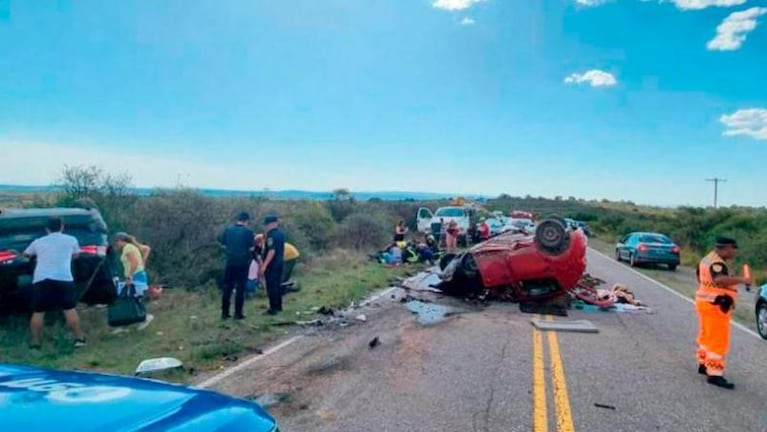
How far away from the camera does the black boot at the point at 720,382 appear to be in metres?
6.30

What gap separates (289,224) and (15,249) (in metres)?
11.9

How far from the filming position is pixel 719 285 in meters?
6.46

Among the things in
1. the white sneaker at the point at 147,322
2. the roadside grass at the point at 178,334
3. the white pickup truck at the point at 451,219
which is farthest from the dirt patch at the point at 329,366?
the white pickup truck at the point at 451,219

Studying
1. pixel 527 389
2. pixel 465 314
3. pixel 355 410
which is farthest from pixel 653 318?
pixel 355 410

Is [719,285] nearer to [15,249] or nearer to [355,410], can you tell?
[355,410]

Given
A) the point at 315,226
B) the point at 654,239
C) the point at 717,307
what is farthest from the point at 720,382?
the point at 315,226

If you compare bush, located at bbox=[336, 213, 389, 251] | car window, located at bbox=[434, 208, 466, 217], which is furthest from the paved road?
car window, located at bbox=[434, 208, 466, 217]

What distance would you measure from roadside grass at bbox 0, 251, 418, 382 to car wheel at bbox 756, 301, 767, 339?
24.7 ft

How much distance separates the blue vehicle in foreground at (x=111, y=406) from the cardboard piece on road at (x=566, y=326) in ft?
25.3

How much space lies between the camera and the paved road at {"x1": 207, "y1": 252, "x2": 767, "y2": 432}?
503 cm

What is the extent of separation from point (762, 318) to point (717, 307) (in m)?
4.52

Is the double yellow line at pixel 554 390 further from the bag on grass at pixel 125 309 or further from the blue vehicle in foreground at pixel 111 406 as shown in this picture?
the bag on grass at pixel 125 309

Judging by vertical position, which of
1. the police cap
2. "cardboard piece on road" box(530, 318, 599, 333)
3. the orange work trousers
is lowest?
"cardboard piece on road" box(530, 318, 599, 333)

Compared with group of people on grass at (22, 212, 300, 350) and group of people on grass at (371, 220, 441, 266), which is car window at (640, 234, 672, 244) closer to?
group of people on grass at (371, 220, 441, 266)
